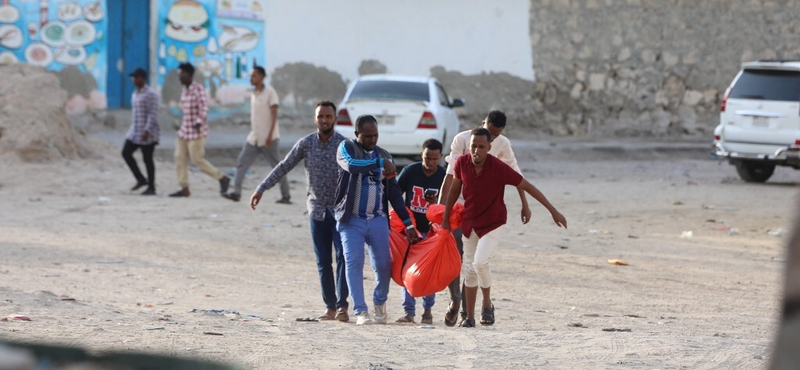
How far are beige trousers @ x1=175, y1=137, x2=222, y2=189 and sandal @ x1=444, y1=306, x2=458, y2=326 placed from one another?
6.80 meters

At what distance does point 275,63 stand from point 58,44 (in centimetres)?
426

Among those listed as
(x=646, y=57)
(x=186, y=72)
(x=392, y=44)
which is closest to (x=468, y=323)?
(x=186, y=72)

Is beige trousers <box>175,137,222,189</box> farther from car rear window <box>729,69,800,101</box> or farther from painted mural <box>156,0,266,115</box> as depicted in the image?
car rear window <box>729,69,800,101</box>

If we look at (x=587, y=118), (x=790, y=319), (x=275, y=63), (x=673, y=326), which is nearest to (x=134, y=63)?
(x=275, y=63)

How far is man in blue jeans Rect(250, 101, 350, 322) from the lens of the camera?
307 inches

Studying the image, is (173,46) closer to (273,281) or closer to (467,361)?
(273,281)

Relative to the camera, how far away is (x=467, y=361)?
19.5 ft

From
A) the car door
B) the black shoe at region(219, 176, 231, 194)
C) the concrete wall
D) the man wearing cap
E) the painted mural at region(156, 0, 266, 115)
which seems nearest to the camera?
the black shoe at region(219, 176, 231, 194)

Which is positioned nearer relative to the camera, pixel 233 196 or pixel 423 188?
pixel 423 188

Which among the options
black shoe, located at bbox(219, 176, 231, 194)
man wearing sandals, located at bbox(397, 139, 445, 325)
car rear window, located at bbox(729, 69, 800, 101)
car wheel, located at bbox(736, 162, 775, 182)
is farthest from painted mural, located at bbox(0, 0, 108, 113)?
man wearing sandals, located at bbox(397, 139, 445, 325)

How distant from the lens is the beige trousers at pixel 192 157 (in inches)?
559

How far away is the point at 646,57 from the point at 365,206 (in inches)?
719

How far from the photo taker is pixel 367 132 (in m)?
7.48

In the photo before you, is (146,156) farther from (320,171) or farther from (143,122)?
(320,171)
